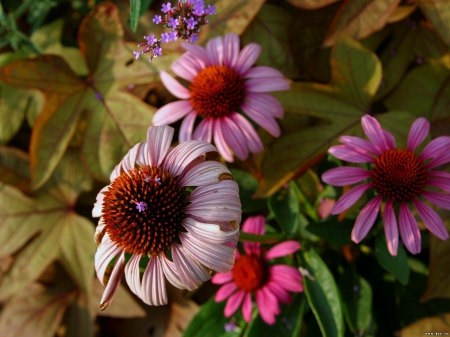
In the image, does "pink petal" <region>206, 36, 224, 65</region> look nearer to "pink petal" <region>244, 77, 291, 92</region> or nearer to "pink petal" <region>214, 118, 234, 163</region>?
"pink petal" <region>244, 77, 291, 92</region>

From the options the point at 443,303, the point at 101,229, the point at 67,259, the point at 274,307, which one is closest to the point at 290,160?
the point at 274,307

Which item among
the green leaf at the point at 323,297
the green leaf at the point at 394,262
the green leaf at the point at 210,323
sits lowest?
the green leaf at the point at 210,323

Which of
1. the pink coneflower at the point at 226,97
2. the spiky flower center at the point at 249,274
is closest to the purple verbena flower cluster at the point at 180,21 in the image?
the pink coneflower at the point at 226,97

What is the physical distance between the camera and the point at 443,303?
4.17ft

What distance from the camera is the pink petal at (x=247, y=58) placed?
3.55ft

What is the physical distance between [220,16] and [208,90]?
1.10ft

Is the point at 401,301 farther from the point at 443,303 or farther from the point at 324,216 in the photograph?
the point at 324,216

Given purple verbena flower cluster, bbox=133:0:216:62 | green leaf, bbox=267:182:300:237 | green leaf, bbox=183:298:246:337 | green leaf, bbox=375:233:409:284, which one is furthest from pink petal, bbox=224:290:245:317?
purple verbena flower cluster, bbox=133:0:216:62

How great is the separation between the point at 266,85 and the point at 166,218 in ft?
1.51

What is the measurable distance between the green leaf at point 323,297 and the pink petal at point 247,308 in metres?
0.17

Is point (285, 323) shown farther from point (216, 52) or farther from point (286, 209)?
point (216, 52)

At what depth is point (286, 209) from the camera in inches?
44.9

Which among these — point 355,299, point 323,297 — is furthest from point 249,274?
point 355,299

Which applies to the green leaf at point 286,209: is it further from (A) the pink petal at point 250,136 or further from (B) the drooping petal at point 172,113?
(B) the drooping petal at point 172,113
